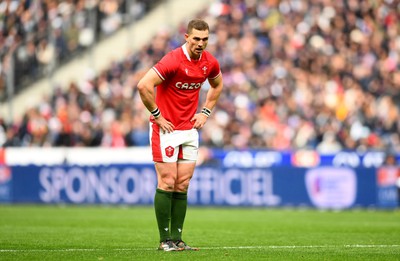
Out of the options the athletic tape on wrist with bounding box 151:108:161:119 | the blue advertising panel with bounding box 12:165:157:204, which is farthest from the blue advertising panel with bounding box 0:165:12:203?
the athletic tape on wrist with bounding box 151:108:161:119

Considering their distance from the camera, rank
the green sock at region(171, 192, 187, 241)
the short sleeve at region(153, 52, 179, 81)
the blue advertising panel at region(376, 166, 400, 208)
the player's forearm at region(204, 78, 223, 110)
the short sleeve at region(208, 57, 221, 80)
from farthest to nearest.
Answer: the blue advertising panel at region(376, 166, 400, 208), the player's forearm at region(204, 78, 223, 110), the short sleeve at region(208, 57, 221, 80), the green sock at region(171, 192, 187, 241), the short sleeve at region(153, 52, 179, 81)

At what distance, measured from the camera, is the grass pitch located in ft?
34.8

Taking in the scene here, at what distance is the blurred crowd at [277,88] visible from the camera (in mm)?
26188

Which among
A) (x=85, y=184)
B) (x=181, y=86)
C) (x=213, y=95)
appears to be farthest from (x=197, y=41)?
(x=85, y=184)

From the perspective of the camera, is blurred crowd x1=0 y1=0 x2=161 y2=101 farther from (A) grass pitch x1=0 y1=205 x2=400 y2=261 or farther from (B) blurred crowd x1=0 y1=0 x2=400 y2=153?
(A) grass pitch x1=0 y1=205 x2=400 y2=261

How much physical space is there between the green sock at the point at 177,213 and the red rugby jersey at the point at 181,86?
81 centimetres

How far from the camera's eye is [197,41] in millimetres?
11039

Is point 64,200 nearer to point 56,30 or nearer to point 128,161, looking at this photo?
point 128,161

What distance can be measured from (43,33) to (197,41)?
1980 centimetres

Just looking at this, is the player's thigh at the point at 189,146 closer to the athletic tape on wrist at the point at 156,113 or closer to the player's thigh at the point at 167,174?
the player's thigh at the point at 167,174

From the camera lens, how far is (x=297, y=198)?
79.5 feet

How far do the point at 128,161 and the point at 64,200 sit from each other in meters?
1.93

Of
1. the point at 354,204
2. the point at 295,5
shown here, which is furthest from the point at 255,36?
the point at 354,204

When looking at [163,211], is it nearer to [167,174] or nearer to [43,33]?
[167,174]
